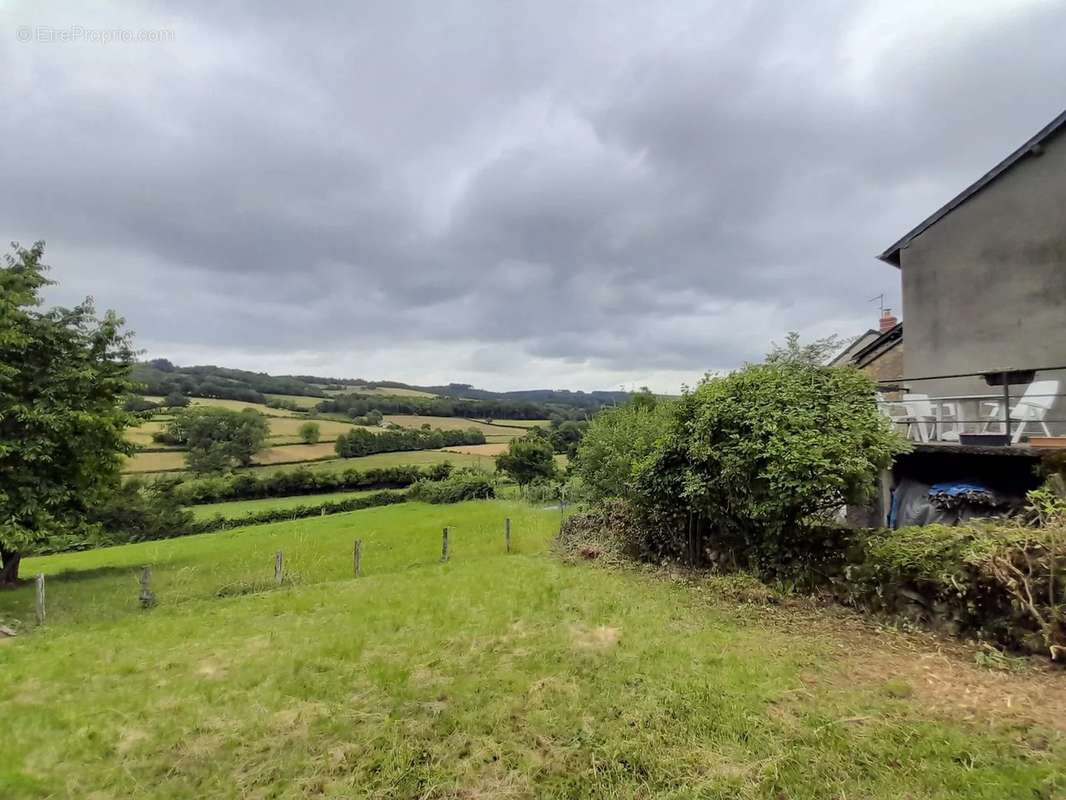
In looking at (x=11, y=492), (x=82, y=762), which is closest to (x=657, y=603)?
(x=82, y=762)

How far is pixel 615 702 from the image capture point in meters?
4.47

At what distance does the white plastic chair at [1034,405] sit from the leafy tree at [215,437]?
47233 mm

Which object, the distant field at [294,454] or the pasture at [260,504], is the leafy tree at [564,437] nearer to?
the pasture at [260,504]

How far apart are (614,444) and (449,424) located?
166 feet

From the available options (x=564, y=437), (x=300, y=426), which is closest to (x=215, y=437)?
(x=300, y=426)

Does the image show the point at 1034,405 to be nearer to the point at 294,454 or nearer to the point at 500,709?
the point at 500,709

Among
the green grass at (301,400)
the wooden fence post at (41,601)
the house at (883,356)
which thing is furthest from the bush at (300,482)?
the house at (883,356)

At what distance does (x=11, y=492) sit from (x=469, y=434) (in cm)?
4842

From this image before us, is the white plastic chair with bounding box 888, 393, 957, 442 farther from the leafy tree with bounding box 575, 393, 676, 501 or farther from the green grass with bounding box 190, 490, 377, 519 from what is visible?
the green grass with bounding box 190, 490, 377, 519

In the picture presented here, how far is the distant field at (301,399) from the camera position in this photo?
65.6m

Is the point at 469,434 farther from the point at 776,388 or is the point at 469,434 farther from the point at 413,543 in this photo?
the point at 776,388

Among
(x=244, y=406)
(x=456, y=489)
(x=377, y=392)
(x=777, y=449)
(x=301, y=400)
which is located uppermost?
(x=377, y=392)

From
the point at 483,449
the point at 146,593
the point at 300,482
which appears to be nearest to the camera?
the point at 146,593

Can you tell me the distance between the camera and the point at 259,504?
38000 millimetres
